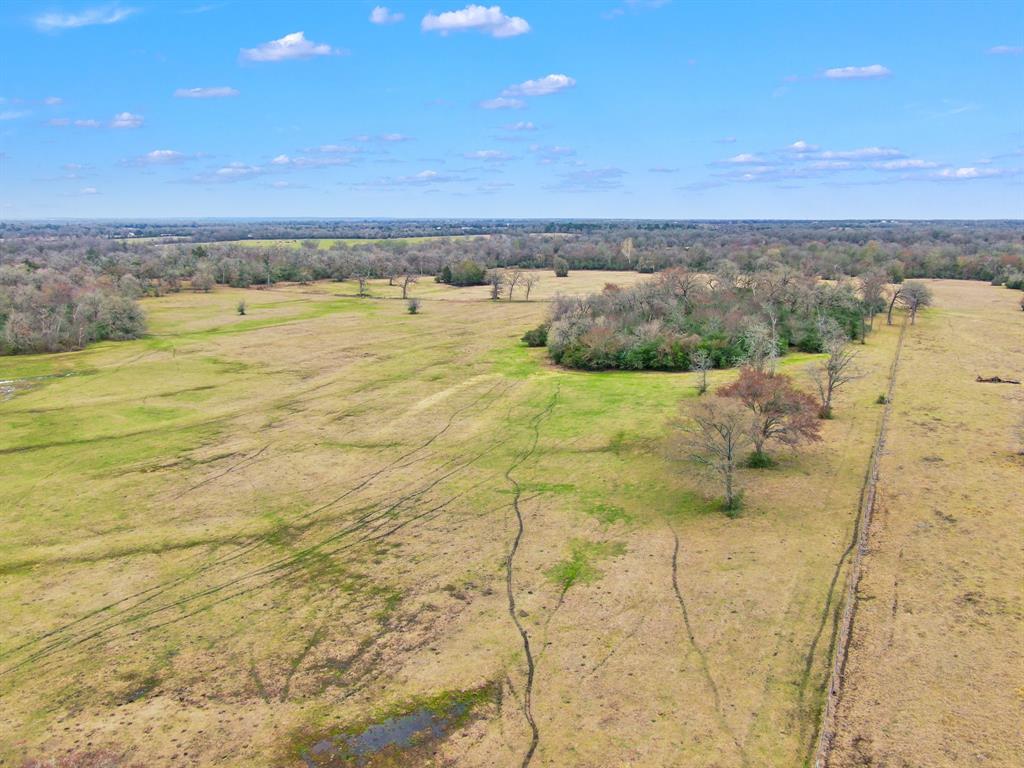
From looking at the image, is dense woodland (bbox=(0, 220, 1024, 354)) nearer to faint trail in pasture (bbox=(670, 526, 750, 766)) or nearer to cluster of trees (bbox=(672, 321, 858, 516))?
cluster of trees (bbox=(672, 321, 858, 516))

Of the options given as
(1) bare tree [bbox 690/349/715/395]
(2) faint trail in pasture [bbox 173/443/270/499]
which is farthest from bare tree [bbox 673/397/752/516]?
(2) faint trail in pasture [bbox 173/443/270/499]

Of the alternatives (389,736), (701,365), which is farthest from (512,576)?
(701,365)

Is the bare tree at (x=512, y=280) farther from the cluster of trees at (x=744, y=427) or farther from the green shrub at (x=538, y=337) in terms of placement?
the cluster of trees at (x=744, y=427)

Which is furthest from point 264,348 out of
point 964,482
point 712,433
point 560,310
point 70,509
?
point 964,482

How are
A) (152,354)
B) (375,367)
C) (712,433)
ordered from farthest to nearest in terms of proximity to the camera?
1. (152,354)
2. (375,367)
3. (712,433)

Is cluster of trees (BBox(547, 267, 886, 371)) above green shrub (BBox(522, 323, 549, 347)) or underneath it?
above

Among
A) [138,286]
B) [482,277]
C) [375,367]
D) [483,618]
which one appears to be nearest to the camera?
[483,618]

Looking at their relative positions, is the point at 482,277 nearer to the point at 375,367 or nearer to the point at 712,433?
the point at 375,367
